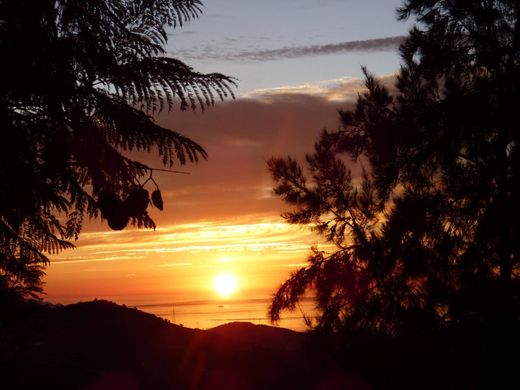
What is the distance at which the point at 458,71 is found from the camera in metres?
14.2

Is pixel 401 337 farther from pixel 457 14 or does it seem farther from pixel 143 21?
pixel 143 21

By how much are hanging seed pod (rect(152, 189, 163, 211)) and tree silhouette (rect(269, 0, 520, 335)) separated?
9.95 metres

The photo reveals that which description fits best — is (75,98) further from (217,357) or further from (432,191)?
(217,357)

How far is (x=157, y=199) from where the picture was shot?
3.92m

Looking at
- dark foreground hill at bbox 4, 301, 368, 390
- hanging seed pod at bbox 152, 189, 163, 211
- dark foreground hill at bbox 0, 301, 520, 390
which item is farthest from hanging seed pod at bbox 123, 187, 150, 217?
dark foreground hill at bbox 4, 301, 368, 390

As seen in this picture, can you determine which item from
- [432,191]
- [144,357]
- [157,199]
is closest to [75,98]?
[157,199]

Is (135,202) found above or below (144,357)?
above

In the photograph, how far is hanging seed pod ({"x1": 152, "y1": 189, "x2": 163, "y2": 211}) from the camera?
3879mm

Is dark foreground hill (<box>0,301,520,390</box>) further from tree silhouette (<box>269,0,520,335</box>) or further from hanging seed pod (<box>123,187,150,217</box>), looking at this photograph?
hanging seed pod (<box>123,187,150,217</box>)

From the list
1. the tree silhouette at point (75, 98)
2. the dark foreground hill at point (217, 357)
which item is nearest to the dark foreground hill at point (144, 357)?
the dark foreground hill at point (217, 357)

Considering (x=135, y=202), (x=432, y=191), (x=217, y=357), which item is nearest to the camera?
(x=135, y=202)

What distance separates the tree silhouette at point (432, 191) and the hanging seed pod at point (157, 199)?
9.95 metres

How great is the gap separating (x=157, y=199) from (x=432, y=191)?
11189 mm

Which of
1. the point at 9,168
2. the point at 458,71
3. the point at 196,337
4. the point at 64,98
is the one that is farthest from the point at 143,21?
the point at 196,337
